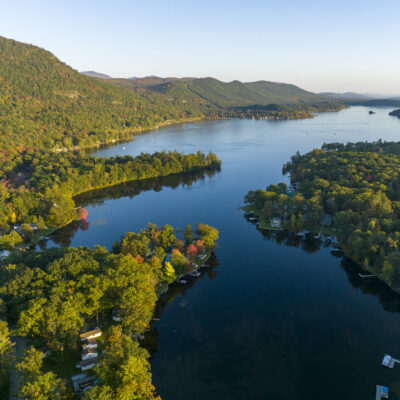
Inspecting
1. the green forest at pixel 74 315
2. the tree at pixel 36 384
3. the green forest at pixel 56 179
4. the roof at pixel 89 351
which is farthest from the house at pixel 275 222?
the tree at pixel 36 384

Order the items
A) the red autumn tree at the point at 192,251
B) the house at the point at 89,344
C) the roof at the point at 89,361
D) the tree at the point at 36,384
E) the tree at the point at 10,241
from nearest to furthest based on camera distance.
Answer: the tree at the point at 36,384, the roof at the point at 89,361, the house at the point at 89,344, the red autumn tree at the point at 192,251, the tree at the point at 10,241

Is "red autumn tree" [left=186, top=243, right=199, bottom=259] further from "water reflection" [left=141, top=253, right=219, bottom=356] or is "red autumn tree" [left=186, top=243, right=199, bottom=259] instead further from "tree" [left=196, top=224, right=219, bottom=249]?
"water reflection" [left=141, top=253, right=219, bottom=356]

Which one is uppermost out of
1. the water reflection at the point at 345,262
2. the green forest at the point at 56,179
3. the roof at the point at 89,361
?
the green forest at the point at 56,179

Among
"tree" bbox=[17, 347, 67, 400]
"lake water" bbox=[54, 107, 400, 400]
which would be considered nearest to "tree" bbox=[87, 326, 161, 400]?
"tree" bbox=[17, 347, 67, 400]

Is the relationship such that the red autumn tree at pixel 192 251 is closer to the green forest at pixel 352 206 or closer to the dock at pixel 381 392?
the green forest at pixel 352 206

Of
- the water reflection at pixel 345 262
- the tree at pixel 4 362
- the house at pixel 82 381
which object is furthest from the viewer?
the water reflection at pixel 345 262

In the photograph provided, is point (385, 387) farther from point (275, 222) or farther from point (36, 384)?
point (275, 222)
